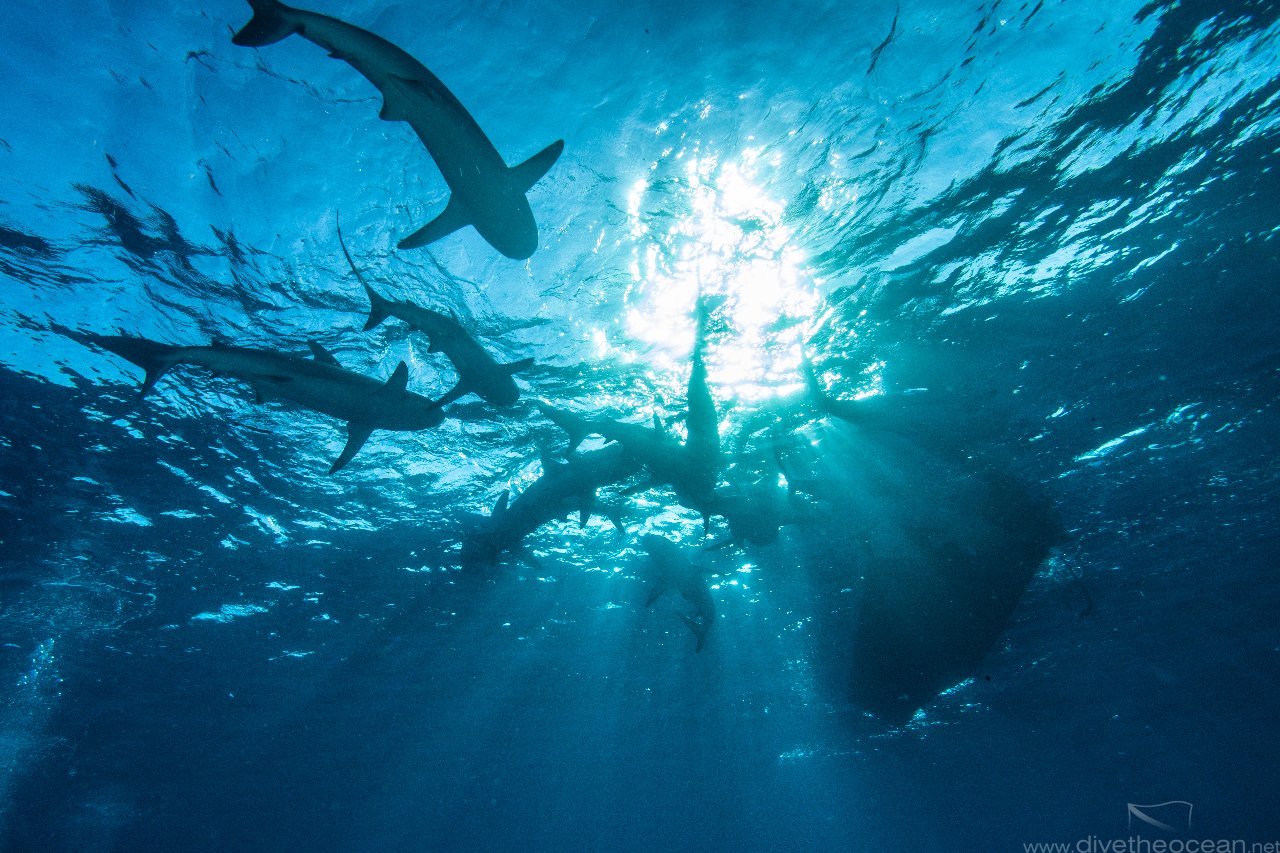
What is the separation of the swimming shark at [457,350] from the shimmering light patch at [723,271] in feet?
11.9

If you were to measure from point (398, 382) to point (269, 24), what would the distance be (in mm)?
2623

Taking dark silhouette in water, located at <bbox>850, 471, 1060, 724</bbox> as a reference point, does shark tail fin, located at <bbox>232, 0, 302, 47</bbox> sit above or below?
below

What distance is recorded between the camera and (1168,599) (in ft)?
69.2

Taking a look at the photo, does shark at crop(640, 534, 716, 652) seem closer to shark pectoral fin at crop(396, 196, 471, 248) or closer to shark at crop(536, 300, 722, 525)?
shark at crop(536, 300, 722, 525)

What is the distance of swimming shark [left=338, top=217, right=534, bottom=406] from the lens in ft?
15.7

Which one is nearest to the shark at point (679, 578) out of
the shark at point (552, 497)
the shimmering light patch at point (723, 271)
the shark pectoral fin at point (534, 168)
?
the shark at point (552, 497)

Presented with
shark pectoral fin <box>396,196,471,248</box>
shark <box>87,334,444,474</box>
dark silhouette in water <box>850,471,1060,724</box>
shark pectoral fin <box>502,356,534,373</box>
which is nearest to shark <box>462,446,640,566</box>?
shark pectoral fin <box>502,356,534,373</box>

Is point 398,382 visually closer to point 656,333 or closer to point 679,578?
point 656,333

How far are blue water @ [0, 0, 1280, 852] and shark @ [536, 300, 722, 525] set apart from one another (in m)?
2.26

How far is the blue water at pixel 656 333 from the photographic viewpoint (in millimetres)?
6039

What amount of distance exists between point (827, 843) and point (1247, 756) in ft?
248

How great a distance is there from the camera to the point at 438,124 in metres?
3.27

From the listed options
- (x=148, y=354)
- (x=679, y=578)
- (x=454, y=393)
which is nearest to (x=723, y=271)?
(x=454, y=393)

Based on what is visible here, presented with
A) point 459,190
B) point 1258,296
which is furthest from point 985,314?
point 459,190
